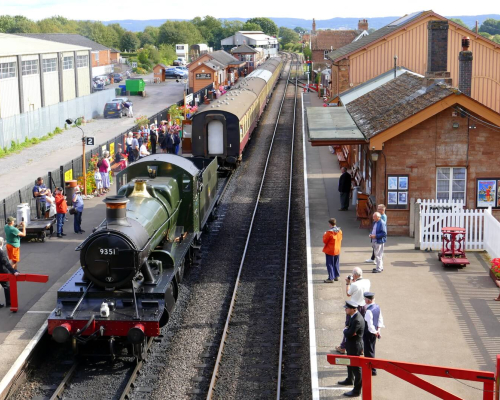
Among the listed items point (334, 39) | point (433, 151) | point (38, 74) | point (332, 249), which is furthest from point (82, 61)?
point (332, 249)

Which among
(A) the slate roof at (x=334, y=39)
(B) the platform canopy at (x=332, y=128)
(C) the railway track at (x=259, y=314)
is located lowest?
(C) the railway track at (x=259, y=314)

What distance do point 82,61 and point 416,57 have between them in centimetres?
2833

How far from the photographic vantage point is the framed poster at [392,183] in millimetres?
17984

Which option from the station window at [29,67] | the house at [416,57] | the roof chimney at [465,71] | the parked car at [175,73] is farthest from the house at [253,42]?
the roof chimney at [465,71]

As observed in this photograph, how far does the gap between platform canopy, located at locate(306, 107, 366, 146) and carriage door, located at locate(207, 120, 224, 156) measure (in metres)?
4.15

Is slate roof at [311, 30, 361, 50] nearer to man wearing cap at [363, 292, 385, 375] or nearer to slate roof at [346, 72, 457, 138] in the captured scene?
slate roof at [346, 72, 457, 138]

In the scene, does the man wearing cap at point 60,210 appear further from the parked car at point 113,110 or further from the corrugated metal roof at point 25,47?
the parked car at point 113,110

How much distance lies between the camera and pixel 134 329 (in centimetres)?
1079

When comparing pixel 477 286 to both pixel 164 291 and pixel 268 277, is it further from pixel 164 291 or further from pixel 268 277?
pixel 164 291

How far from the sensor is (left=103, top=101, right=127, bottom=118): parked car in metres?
47.1

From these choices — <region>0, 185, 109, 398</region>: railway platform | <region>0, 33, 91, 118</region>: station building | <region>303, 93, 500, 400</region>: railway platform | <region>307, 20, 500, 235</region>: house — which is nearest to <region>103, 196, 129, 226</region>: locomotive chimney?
<region>0, 185, 109, 398</region>: railway platform

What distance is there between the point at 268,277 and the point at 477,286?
4.48 metres

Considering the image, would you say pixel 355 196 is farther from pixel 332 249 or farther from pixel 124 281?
pixel 124 281

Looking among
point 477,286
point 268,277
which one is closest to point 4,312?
point 268,277
